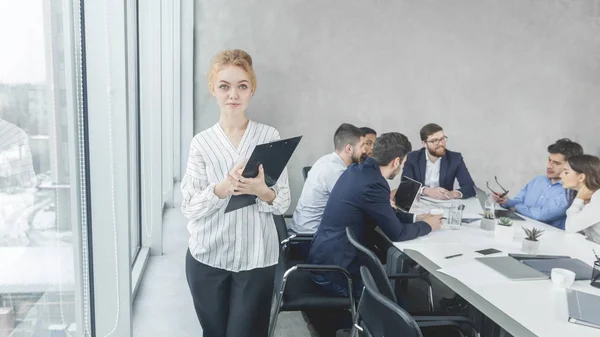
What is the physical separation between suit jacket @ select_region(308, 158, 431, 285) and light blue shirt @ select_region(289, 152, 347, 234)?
1.97ft

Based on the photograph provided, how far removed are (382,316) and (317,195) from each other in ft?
5.63

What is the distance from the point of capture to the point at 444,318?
2.12 meters

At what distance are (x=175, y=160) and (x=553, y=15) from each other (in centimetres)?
432

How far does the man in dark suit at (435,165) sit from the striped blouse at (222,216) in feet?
8.63

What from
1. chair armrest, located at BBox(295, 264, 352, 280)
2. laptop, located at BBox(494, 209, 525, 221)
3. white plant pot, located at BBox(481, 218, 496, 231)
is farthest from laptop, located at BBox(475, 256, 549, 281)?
laptop, located at BBox(494, 209, 525, 221)

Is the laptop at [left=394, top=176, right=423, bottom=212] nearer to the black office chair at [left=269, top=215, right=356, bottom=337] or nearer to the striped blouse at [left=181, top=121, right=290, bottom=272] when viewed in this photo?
the black office chair at [left=269, top=215, right=356, bottom=337]

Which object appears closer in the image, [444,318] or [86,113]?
[86,113]

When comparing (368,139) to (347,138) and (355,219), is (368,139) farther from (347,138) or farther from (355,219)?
Result: (355,219)

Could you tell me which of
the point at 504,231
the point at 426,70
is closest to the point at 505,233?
the point at 504,231

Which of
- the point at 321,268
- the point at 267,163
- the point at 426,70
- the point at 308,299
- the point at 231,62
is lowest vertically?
the point at 308,299

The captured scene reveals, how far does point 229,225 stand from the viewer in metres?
1.83

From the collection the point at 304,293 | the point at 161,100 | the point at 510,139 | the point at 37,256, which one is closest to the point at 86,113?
the point at 37,256

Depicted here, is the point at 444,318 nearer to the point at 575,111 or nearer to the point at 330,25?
the point at 330,25

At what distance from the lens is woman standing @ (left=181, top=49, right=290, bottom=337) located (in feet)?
5.91
